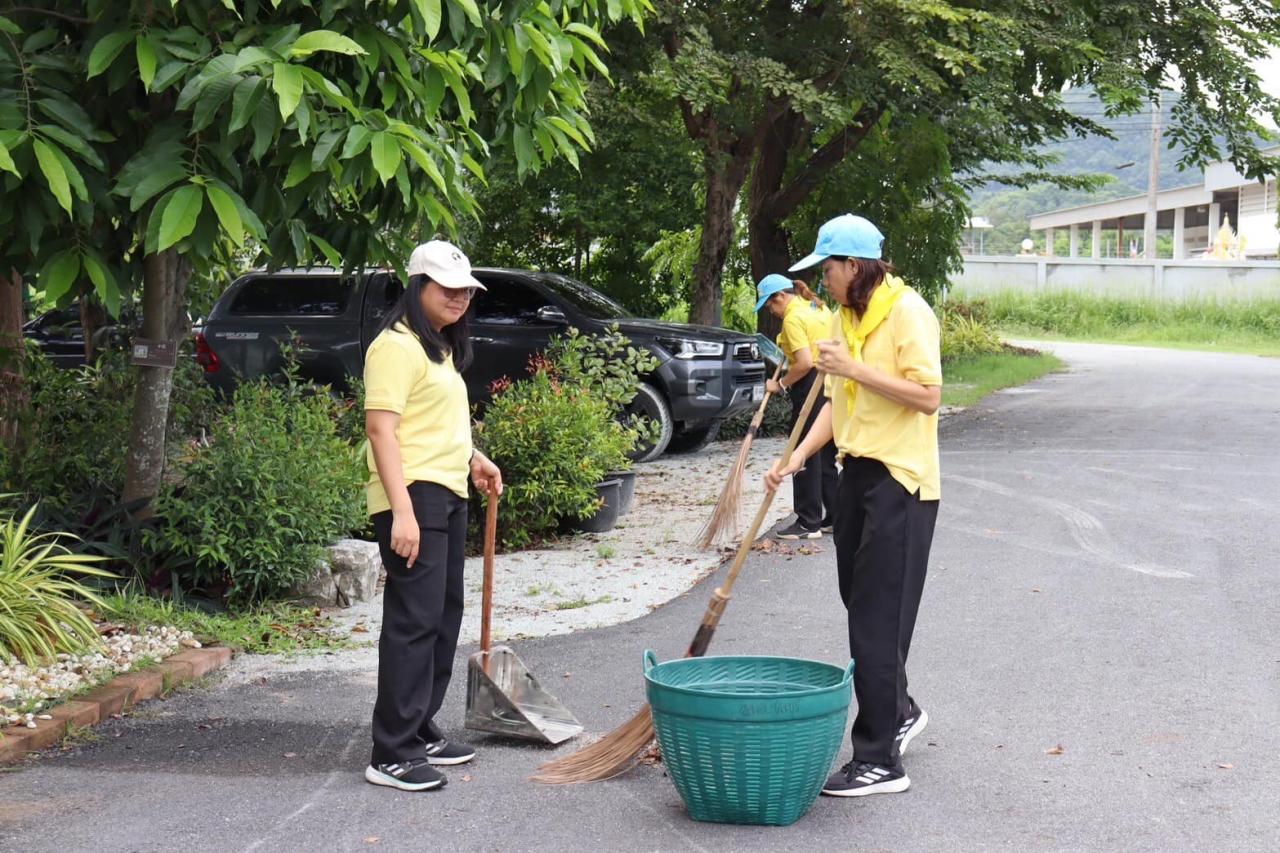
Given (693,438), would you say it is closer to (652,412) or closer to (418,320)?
(652,412)

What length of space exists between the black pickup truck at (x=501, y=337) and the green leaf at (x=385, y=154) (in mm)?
8479

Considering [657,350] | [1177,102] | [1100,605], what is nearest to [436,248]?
[1100,605]

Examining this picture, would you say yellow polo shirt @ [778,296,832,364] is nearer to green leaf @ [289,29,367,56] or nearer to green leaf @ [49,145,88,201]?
green leaf @ [289,29,367,56]

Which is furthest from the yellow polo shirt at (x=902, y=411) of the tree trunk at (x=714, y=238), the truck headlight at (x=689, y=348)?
the tree trunk at (x=714, y=238)

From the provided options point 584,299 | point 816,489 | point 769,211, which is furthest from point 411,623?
point 769,211

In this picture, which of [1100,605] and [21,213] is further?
[1100,605]

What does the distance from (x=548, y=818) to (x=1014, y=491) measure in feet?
25.9

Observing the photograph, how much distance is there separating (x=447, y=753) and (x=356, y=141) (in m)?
2.23

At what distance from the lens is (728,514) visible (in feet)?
31.1

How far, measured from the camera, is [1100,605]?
784 centimetres

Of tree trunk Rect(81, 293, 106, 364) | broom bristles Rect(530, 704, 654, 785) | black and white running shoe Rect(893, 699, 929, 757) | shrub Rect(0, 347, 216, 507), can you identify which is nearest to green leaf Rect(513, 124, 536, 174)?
broom bristles Rect(530, 704, 654, 785)

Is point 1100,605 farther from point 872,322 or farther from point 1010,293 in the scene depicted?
point 1010,293

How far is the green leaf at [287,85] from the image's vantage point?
4.61 m

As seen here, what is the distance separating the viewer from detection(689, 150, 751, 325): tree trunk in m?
17.2
